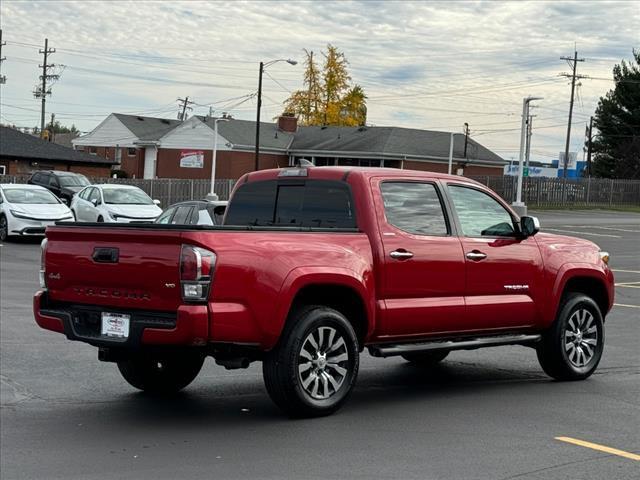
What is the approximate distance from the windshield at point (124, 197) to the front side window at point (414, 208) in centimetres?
2320

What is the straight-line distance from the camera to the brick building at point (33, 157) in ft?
200

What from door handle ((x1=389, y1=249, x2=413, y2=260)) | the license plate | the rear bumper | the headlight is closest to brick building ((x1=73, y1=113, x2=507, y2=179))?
the headlight

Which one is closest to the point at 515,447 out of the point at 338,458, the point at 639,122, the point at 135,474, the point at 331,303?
the point at 338,458

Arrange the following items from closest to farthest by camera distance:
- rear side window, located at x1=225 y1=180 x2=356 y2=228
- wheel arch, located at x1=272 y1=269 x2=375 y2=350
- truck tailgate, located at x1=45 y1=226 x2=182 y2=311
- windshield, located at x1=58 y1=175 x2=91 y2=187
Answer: truck tailgate, located at x1=45 y1=226 x2=182 y2=311
wheel arch, located at x1=272 y1=269 x2=375 y2=350
rear side window, located at x1=225 y1=180 x2=356 y2=228
windshield, located at x1=58 y1=175 x2=91 y2=187

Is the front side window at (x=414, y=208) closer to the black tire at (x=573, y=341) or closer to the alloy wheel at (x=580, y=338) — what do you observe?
the black tire at (x=573, y=341)

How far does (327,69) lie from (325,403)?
3467 inches

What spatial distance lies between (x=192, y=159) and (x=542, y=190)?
85.9 feet

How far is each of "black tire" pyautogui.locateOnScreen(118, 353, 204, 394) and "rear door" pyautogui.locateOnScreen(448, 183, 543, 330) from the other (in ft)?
8.07

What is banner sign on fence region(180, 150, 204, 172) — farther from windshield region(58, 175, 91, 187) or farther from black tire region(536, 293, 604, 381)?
black tire region(536, 293, 604, 381)

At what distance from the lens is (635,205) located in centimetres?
7531

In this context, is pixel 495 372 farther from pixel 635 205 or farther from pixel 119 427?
pixel 635 205

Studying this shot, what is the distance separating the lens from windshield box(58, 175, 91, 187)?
4234 cm

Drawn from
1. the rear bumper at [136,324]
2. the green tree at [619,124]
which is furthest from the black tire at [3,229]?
the green tree at [619,124]

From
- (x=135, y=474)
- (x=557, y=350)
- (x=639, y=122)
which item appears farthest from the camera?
(x=639, y=122)
